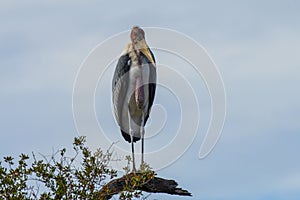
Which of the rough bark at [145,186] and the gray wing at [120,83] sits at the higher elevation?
the gray wing at [120,83]

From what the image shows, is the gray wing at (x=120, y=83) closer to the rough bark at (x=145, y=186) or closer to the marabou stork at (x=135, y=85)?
the marabou stork at (x=135, y=85)

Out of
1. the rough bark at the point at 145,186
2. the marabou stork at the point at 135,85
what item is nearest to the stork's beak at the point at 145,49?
the marabou stork at the point at 135,85

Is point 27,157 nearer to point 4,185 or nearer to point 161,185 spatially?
point 4,185

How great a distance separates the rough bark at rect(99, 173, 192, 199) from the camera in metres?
15.4

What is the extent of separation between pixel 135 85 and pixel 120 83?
0.31m

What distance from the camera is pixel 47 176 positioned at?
15164 mm

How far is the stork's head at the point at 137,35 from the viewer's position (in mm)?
19609

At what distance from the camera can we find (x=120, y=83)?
19531 millimetres

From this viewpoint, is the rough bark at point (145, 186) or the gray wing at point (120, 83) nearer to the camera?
the rough bark at point (145, 186)

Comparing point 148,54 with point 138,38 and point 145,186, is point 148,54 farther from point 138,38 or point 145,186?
point 145,186

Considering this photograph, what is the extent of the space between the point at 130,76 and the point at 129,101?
0.55 m

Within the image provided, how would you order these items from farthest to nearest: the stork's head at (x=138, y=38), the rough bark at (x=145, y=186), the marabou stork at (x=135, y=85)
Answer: the stork's head at (x=138, y=38)
the marabou stork at (x=135, y=85)
the rough bark at (x=145, y=186)

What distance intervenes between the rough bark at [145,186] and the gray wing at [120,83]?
2633 mm

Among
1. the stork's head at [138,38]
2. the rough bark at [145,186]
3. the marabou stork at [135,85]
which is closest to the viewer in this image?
the rough bark at [145,186]
